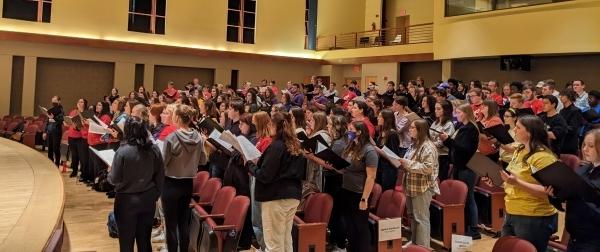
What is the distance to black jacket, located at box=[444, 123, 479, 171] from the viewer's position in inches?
199

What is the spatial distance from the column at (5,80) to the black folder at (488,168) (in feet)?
45.4

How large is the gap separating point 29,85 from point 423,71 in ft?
37.5

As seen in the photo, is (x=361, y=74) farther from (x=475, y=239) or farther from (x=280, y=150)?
(x=280, y=150)

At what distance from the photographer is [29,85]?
14383mm

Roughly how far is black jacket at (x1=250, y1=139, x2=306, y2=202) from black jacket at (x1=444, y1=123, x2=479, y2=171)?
1963 millimetres

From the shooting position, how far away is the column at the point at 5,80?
1387cm

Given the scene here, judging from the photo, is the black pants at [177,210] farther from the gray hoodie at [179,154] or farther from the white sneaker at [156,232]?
the white sneaker at [156,232]

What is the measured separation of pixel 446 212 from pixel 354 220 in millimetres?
1097

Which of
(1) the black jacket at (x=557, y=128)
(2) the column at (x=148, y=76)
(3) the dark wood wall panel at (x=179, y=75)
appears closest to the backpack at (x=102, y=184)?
(1) the black jacket at (x=557, y=128)

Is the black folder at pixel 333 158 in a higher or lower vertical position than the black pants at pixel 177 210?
higher

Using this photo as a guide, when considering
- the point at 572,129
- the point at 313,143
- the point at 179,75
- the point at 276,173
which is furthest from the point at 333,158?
the point at 179,75

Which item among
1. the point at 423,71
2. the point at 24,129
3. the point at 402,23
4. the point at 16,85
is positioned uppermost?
the point at 402,23

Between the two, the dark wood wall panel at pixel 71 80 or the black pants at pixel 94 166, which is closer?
the black pants at pixel 94 166

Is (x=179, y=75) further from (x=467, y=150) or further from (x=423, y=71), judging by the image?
(x=467, y=150)
